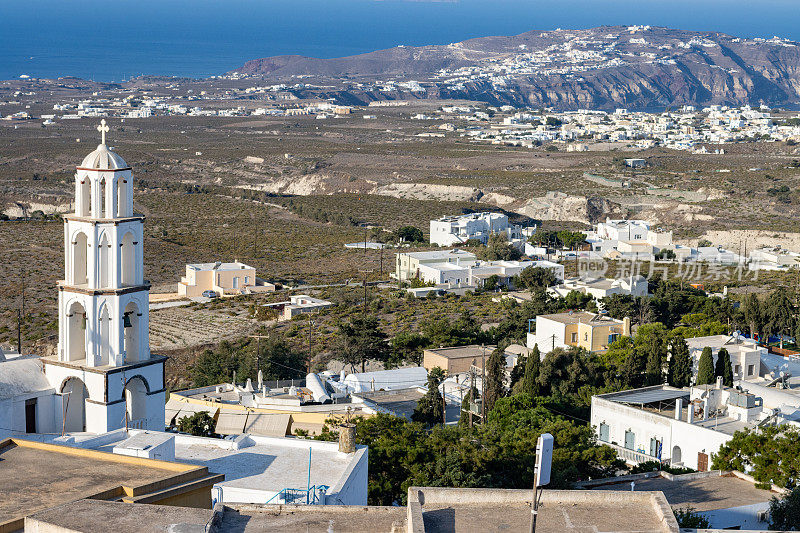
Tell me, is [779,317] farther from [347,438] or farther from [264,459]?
Answer: [264,459]

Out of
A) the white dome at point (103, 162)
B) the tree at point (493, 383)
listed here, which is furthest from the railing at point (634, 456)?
the white dome at point (103, 162)

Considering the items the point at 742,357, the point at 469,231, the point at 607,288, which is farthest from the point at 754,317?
the point at 469,231

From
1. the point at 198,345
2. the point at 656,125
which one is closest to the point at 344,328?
the point at 198,345

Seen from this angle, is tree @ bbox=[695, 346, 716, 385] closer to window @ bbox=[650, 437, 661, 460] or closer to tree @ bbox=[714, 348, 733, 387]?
tree @ bbox=[714, 348, 733, 387]

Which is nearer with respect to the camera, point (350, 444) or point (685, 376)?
point (350, 444)

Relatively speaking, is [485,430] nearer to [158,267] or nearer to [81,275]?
[81,275]

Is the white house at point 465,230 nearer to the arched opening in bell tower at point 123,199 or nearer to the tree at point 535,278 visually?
the tree at point 535,278
